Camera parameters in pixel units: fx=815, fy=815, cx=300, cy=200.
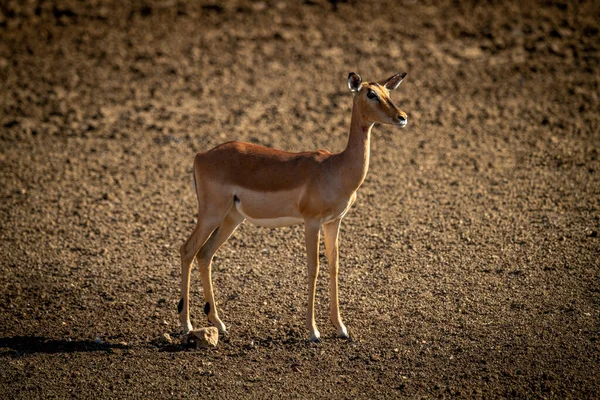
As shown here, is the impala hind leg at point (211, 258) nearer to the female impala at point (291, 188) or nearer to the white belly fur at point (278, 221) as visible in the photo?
the female impala at point (291, 188)

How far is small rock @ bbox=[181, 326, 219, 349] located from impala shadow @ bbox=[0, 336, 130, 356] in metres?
0.67

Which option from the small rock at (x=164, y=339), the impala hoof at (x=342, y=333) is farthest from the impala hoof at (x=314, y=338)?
the small rock at (x=164, y=339)

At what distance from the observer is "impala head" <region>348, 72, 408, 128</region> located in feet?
28.2

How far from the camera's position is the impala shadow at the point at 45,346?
883cm

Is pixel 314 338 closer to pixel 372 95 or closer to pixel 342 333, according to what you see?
pixel 342 333

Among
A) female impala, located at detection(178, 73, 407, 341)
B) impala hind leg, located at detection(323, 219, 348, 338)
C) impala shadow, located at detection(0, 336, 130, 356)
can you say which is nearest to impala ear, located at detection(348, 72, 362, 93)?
female impala, located at detection(178, 73, 407, 341)

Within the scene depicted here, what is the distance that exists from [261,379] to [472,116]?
28.5 feet

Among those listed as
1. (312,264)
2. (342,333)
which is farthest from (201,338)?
(342,333)

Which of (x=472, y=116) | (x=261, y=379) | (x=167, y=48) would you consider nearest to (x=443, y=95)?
(x=472, y=116)

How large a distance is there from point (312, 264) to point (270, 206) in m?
0.79

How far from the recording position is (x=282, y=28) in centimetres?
Answer: 1895

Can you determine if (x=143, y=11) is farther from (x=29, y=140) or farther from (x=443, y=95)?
(x=443, y=95)

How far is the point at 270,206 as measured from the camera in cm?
900

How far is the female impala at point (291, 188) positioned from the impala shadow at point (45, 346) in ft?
3.19
